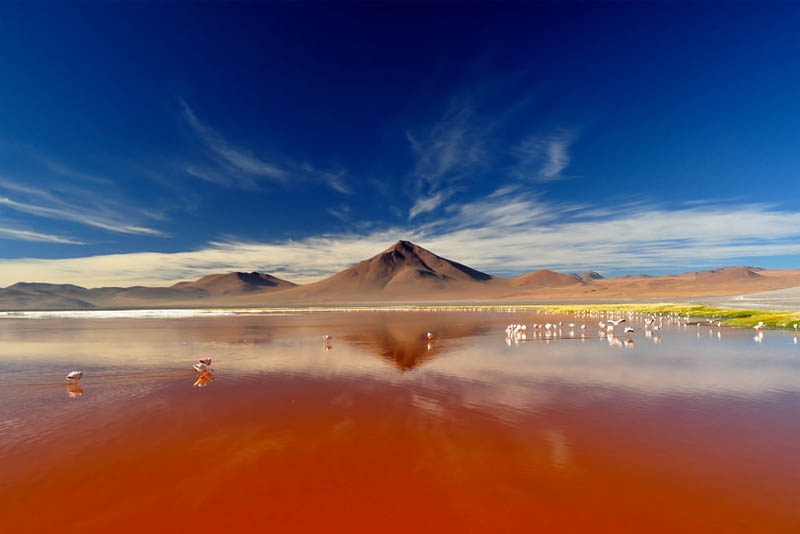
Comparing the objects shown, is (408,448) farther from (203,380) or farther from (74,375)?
(74,375)

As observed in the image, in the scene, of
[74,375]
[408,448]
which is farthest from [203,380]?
[408,448]

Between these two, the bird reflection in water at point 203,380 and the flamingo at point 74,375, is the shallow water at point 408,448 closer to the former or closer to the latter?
the bird reflection in water at point 203,380

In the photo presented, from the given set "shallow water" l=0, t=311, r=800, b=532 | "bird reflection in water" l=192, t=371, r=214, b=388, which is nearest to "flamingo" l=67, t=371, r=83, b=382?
"shallow water" l=0, t=311, r=800, b=532

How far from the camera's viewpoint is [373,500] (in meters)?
6.10

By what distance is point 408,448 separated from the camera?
808cm

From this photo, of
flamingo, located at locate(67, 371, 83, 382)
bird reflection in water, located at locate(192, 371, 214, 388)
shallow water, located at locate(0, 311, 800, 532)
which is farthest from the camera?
flamingo, located at locate(67, 371, 83, 382)

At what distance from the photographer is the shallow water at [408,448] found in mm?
5727

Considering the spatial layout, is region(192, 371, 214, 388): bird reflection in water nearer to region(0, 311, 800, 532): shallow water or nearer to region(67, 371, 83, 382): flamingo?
region(0, 311, 800, 532): shallow water

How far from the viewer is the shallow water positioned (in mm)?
Answer: 5727

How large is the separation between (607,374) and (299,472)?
12.5 m

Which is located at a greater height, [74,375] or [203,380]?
[74,375]

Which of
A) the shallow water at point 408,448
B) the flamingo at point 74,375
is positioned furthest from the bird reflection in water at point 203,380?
the flamingo at point 74,375

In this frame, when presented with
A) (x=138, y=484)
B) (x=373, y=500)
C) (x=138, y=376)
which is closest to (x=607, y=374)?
(x=373, y=500)

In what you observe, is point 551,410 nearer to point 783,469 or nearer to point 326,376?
point 783,469
